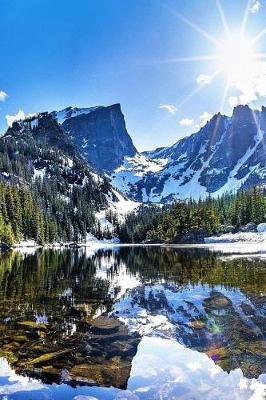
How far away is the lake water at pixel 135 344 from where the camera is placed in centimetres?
1179

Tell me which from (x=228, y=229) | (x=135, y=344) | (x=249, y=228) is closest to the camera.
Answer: (x=135, y=344)

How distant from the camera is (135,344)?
55.2 ft

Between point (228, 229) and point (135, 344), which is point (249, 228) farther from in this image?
point (135, 344)

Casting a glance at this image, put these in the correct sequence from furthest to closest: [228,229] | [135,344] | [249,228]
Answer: [228,229]
[249,228]
[135,344]

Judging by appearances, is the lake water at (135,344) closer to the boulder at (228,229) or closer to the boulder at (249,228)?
the boulder at (249,228)

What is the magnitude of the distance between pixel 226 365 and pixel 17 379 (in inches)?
266

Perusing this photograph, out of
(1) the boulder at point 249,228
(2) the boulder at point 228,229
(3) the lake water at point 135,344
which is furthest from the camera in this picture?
(2) the boulder at point 228,229

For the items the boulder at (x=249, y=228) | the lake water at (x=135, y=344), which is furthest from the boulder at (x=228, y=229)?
the lake water at (x=135, y=344)

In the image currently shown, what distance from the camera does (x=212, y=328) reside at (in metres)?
18.8

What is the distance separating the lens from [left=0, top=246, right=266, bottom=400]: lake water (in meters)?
11.8

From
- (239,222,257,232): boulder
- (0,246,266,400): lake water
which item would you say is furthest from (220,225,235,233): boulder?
(0,246,266,400): lake water

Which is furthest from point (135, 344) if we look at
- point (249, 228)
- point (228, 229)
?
point (228, 229)

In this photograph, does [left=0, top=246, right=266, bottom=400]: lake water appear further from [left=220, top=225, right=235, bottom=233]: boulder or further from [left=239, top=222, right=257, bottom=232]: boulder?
[left=220, top=225, right=235, bottom=233]: boulder

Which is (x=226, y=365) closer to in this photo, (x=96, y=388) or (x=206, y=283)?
(x=96, y=388)
